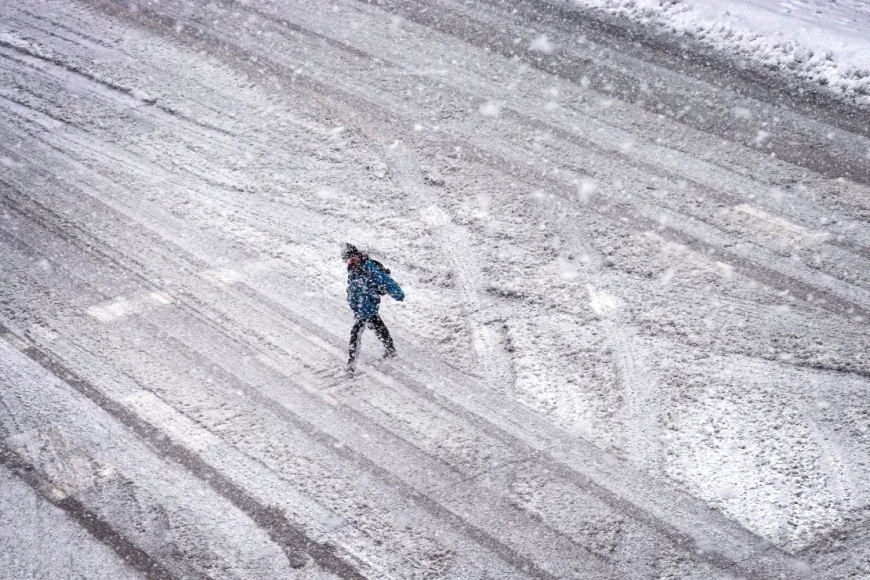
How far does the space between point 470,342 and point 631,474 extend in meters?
1.80

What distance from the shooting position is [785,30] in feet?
36.8

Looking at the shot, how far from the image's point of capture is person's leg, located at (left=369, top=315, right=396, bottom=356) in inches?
247

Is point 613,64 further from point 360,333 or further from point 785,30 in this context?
point 360,333

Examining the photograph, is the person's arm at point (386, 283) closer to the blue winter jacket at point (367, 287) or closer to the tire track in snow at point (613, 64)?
the blue winter jacket at point (367, 287)

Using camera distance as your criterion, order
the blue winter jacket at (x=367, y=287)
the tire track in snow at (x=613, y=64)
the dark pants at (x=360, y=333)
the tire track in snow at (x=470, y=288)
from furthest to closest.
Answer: the tire track in snow at (x=613, y=64) < the tire track in snow at (x=470, y=288) < the dark pants at (x=360, y=333) < the blue winter jacket at (x=367, y=287)

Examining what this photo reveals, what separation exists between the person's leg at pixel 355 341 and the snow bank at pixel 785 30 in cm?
762

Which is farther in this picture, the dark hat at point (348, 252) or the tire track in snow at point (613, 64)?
the tire track in snow at point (613, 64)

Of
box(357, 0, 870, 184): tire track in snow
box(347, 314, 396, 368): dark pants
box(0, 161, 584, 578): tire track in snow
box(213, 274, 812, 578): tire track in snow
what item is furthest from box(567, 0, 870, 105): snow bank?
box(0, 161, 584, 578): tire track in snow

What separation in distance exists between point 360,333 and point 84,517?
2.40 metres

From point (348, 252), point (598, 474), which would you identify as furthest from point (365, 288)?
point (598, 474)

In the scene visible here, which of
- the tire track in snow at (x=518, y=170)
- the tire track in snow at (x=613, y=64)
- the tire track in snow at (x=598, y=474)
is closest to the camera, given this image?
the tire track in snow at (x=598, y=474)

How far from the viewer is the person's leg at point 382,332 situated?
627 cm

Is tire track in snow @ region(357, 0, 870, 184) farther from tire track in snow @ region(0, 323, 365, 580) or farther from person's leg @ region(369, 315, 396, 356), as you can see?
tire track in snow @ region(0, 323, 365, 580)

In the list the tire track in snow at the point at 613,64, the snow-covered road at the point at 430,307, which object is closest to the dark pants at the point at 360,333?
the snow-covered road at the point at 430,307
